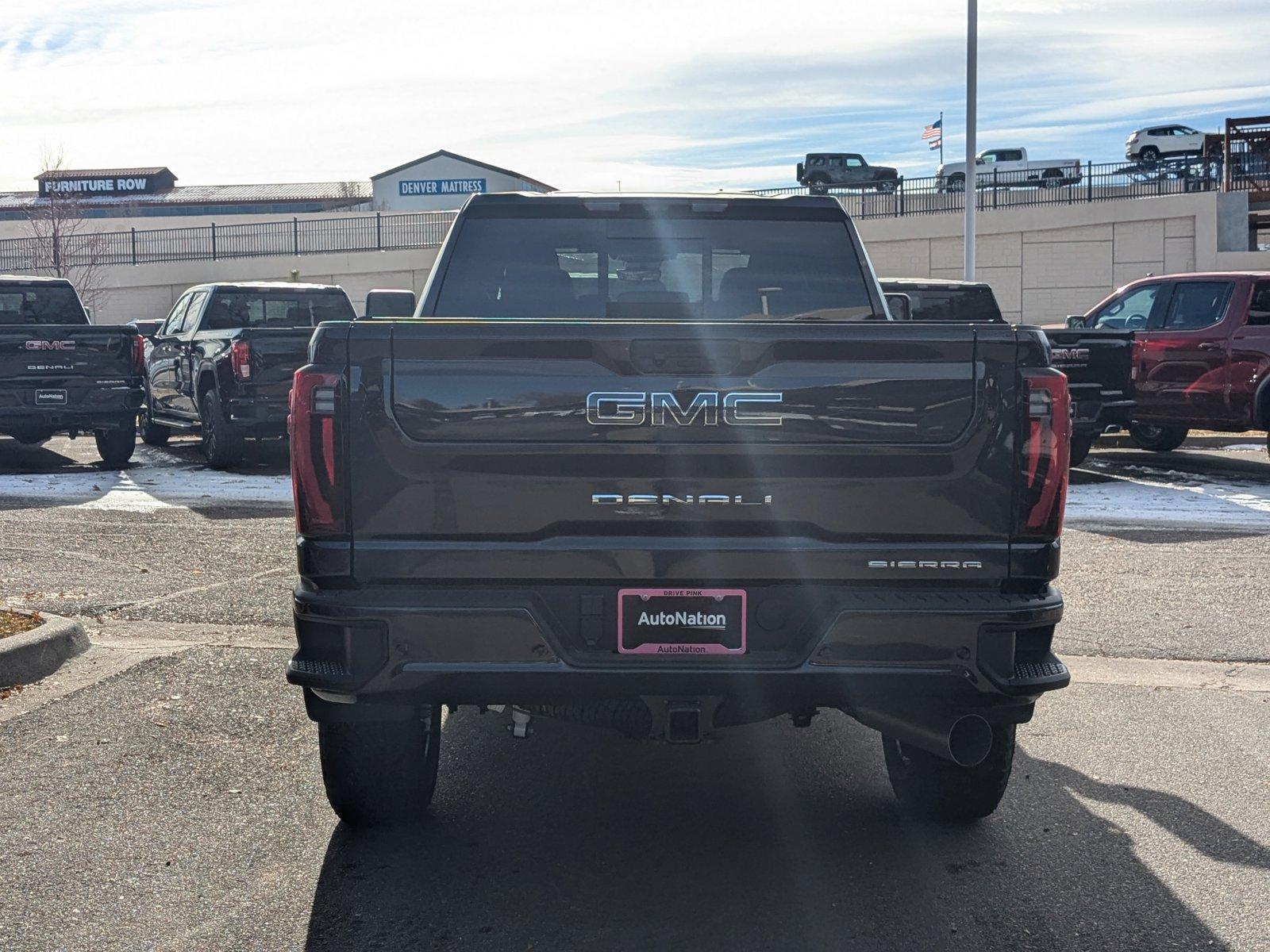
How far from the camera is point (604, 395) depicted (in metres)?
3.86

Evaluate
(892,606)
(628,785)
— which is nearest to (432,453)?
(892,606)

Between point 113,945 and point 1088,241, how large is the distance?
37.9 meters

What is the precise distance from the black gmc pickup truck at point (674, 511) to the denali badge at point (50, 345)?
12.0 meters

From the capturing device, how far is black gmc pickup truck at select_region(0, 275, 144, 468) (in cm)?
1455

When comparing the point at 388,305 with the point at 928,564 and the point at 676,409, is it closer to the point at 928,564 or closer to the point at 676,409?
the point at 676,409

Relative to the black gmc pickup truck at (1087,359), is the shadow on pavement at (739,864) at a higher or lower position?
lower

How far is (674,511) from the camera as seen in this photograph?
3871 mm

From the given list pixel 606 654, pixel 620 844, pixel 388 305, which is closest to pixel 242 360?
pixel 388 305

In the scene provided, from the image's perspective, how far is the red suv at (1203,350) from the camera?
1482cm

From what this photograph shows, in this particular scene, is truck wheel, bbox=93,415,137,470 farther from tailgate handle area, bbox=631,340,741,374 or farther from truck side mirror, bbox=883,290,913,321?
tailgate handle area, bbox=631,340,741,374

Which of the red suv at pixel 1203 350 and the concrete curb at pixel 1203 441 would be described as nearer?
the red suv at pixel 1203 350

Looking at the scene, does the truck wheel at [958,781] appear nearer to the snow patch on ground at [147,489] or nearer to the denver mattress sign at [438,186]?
the snow patch on ground at [147,489]

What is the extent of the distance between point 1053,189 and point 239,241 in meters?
24.3

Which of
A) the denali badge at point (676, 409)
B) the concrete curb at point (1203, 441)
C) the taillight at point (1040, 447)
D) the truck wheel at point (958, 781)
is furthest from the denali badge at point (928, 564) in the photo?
the concrete curb at point (1203, 441)
